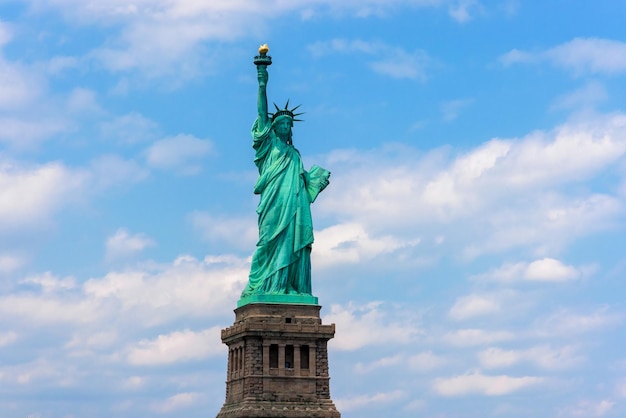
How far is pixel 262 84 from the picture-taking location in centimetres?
9356

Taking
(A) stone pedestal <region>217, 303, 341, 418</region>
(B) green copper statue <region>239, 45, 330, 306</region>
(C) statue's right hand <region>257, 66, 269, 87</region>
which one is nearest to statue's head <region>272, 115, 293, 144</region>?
(B) green copper statue <region>239, 45, 330, 306</region>

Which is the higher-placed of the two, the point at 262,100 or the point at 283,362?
the point at 262,100

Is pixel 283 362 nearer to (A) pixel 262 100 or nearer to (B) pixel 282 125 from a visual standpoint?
(B) pixel 282 125

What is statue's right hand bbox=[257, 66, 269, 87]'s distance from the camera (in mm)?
93625

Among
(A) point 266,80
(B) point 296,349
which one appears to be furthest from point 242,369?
(A) point 266,80

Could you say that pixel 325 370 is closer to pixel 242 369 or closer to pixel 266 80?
pixel 242 369

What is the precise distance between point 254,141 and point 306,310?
393 inches

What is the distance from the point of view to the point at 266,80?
93.8 m

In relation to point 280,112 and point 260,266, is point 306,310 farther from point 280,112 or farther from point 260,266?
point 280,112

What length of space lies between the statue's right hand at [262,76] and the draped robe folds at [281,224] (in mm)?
2458

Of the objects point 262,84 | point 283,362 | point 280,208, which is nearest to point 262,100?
point 262,84

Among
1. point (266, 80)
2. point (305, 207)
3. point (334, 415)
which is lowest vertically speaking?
point (334, 415)

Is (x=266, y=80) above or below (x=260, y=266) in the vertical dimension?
above

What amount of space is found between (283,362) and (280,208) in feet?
27.7
